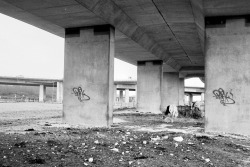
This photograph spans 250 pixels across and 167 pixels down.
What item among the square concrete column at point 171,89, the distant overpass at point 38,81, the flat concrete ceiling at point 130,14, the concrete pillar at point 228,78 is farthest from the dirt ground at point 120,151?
the distant overpass at point 38,81

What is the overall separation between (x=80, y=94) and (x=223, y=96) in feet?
28.4

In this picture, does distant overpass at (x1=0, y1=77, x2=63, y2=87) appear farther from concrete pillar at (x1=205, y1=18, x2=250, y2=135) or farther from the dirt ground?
the dirt ground

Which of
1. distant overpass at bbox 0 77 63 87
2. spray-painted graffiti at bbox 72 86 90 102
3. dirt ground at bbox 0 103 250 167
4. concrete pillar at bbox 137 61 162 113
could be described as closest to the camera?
dirt ground at bbox 0 103 250 167

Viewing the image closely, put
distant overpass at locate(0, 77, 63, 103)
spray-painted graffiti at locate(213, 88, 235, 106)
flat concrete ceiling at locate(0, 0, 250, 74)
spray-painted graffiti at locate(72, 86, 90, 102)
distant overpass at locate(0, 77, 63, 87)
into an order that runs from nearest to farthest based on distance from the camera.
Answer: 1. flat concrete ceiling at locate(0, 0, 250, 74)
2. spray-painted graffiti at locate(213, 88, 235, 106)
3. spray-painted graffiti at locate(72, 86, 90, 102)
4. distant overpass at locate(0, 77, 63, 103)
5. distant overpass at locate(0, 77, 63, 87)

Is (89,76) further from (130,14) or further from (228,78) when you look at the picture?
(228,78)

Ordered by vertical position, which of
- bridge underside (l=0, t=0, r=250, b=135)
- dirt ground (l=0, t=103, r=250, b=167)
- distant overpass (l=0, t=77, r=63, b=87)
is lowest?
dirt ground (l=0, t=103, r=250, b=167)

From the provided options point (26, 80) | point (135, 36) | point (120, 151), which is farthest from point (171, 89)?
point (26, 80)

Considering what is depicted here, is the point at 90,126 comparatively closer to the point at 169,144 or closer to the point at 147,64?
the point at 169,144

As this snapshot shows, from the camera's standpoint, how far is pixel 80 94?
1847 cm

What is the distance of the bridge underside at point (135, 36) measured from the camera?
15133 millimetres

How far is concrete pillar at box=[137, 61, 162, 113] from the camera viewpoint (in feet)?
112

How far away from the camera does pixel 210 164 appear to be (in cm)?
866

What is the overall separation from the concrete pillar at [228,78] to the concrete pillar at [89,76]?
5.92m

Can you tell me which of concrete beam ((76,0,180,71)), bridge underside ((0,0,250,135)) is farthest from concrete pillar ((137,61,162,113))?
bridge underside ((0,0,250,135))
